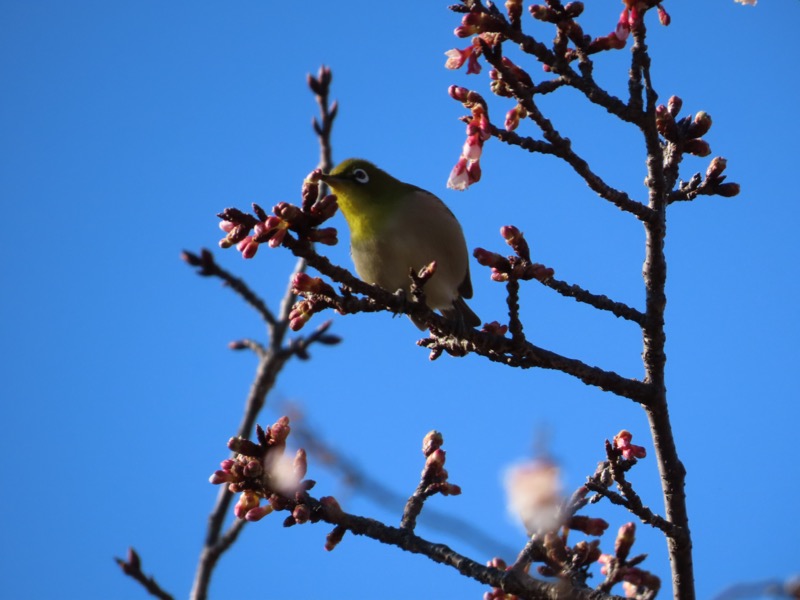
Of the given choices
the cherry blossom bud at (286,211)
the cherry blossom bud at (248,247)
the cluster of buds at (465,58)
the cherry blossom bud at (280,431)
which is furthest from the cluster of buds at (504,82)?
Answer: the cherry blossom bud at (280,431)

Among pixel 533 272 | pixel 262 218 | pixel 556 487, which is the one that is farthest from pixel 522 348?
pixel 262 218

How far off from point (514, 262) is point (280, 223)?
1.06 m

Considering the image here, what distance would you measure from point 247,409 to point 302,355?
1.92ft

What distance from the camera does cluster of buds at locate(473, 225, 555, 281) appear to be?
3709 millimetres

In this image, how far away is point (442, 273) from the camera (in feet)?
18.1

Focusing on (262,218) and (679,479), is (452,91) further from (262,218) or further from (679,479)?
(679,479)

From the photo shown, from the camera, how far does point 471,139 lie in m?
3.69

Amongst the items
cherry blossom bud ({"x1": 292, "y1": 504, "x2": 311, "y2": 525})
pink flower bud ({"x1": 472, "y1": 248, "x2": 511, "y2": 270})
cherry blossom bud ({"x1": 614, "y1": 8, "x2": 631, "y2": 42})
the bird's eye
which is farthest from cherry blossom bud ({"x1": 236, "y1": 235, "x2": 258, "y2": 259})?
the bird's eye

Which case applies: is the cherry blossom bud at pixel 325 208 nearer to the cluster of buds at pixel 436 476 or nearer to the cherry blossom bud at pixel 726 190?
the cluster of buds at pixel 436 476

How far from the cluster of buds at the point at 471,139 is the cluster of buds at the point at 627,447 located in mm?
1282

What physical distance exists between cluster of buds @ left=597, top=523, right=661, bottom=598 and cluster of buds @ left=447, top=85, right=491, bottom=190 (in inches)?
66.9

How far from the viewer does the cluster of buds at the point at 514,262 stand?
3.71 m

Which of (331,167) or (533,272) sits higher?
(331,167)

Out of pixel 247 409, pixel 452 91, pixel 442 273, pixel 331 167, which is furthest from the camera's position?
pixel 331 167
